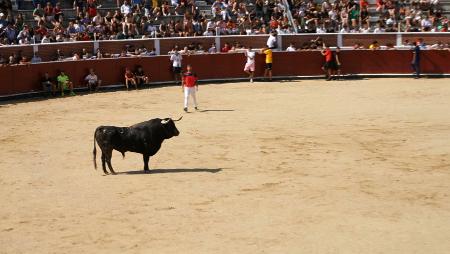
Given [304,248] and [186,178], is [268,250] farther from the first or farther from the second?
[186,178]

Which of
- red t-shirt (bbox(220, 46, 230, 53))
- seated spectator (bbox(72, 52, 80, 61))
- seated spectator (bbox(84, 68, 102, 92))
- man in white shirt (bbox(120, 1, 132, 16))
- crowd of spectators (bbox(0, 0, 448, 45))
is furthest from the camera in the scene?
man in white shirt (bbox(120, 1, 132, 16))

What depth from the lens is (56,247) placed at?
40.6ft

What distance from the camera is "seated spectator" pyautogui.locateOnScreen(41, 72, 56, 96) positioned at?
95.8 feet

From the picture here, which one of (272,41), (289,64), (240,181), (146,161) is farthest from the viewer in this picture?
(272,41)

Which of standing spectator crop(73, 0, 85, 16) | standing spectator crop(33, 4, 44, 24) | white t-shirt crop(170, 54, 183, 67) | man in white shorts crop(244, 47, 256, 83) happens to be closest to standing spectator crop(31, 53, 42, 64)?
standing spectator crop(33, 4, 44, 24)

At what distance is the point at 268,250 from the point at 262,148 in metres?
7.55

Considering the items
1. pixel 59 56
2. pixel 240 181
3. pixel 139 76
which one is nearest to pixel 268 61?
pixel 139 76

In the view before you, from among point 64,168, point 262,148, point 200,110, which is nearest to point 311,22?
point 200,110

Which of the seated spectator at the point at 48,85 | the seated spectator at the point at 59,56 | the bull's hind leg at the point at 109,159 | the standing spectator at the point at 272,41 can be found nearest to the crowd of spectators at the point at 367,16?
the standing spectator at the point at 272,41

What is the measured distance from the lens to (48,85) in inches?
1150

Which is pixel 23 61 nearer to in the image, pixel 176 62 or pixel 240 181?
pixel 176 62

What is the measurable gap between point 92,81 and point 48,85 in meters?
1.76

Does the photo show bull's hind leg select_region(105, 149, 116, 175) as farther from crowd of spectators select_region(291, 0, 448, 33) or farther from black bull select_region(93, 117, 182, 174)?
crowd of spectators select_region(291, 0, 448, 33)

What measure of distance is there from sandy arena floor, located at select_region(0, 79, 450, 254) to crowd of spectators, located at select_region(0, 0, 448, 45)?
6.42m
